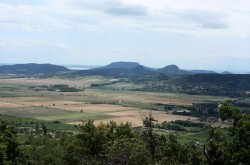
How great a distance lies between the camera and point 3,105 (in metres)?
182

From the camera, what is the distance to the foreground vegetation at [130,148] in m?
36.7

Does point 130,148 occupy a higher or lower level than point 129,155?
higher

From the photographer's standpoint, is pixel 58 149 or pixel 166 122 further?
pixel 166 122

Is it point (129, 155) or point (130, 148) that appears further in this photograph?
point (130, 148)

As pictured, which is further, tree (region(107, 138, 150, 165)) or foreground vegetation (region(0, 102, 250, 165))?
foreground vegetation (region(0, 102, 250, 165))

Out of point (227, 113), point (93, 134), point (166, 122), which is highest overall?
point (227, 113)

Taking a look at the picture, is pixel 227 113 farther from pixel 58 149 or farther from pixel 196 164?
pixel 58 149

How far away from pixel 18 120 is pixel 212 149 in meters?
111

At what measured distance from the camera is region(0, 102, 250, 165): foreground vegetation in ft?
120

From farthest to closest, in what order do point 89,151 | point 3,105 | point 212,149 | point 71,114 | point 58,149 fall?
1. point 3,105
2. point 71,114
3. point 58,149
4. point 89,151
5. point 212,149

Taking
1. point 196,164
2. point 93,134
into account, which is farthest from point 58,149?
point 196,164

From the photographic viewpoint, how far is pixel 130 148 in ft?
118

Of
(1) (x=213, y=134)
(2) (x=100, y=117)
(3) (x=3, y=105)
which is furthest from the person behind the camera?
(3) (x=3, y=105)

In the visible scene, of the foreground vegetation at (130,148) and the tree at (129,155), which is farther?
the foreground vegetation at (130,148)
